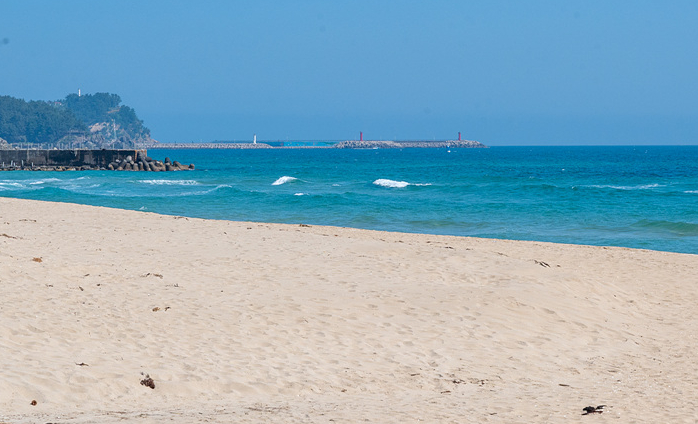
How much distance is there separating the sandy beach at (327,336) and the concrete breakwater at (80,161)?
207 feet

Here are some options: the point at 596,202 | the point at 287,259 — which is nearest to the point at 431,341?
the point at 287,259

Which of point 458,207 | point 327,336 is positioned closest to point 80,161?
point 458,207

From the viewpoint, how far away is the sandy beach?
612 centimetres

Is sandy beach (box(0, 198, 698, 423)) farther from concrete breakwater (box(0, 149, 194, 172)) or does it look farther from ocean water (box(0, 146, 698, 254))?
concrete breakwater (box(0, 149, 194, 172))

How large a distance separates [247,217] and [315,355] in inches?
881

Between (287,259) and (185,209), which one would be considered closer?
(287,259)

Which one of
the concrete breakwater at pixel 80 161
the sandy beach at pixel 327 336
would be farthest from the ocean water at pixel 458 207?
the concrete breakwater at pixel 80 161

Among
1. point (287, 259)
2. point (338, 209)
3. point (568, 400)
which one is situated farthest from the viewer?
point (338, 209)

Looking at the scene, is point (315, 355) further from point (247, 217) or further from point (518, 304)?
point (247, 217)

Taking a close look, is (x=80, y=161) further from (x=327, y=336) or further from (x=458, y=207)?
(x=327, y=336)

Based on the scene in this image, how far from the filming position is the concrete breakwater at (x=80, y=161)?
7475 cm

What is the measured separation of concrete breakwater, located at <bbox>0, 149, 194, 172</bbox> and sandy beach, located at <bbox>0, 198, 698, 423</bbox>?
63190 mm

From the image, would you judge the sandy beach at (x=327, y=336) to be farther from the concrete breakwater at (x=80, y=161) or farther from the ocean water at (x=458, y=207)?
the concrete breakwater at (x=80, y=161)

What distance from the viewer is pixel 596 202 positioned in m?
34.8
